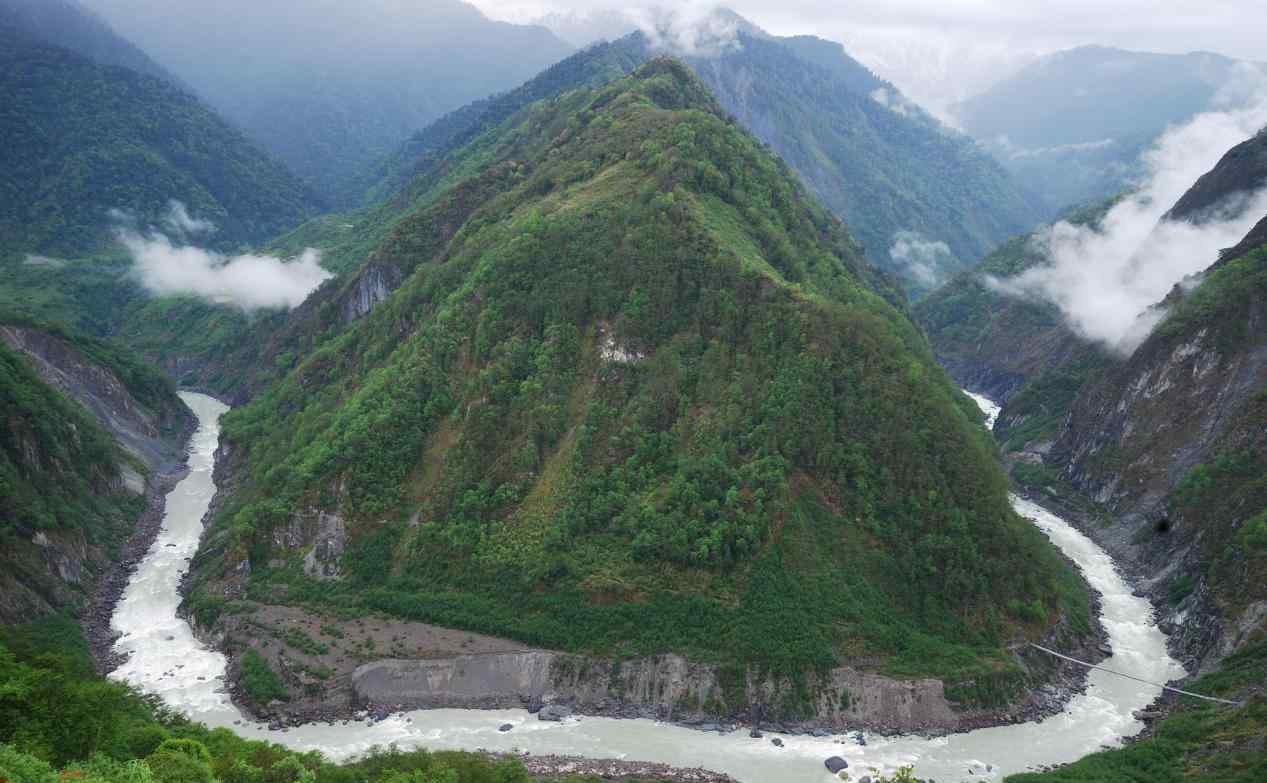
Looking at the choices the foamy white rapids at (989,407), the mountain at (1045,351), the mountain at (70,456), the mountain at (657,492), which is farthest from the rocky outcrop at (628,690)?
the foamy white rapids at (989,407)

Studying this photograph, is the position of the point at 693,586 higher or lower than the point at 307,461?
lower

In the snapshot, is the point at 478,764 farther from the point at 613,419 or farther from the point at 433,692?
the point at 613,419

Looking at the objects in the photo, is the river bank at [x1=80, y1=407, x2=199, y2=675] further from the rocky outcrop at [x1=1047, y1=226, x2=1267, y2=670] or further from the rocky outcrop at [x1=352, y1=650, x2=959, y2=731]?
the rocky outcrop at [x1=1047, y1=226, x2=1267, y2=670]

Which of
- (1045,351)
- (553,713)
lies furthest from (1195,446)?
(553,713)

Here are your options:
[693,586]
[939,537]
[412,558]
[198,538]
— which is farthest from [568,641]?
[198,538]

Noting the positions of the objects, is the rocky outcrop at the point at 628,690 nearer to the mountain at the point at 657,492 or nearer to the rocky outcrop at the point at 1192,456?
the mountain at the point at 657,492

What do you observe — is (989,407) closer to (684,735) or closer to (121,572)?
(684,735)

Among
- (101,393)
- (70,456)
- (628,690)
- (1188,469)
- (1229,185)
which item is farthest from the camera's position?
(1229,185)
